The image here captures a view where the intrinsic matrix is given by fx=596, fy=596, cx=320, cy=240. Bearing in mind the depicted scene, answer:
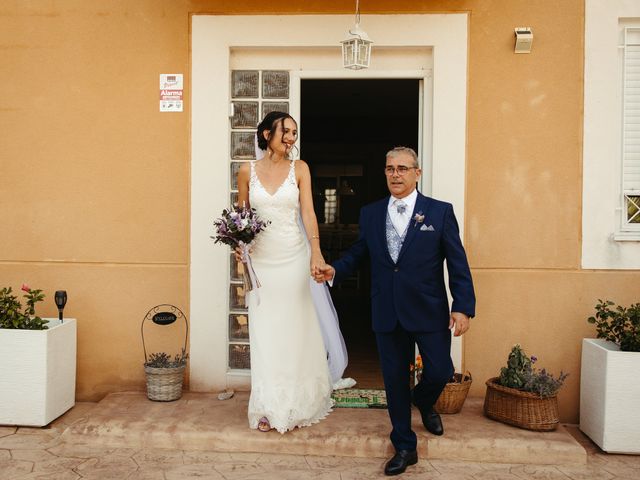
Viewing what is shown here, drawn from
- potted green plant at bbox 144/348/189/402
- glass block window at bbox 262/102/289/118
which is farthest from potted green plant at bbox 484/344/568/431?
glass block window at bbox 262/102/289/118

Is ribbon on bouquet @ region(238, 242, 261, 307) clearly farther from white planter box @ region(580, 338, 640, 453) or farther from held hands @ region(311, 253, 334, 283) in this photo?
white planter box @ region(580, 338, 640, 453)

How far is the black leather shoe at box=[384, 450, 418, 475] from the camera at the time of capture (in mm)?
3961

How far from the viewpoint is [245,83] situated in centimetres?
543

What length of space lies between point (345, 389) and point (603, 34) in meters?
3.81

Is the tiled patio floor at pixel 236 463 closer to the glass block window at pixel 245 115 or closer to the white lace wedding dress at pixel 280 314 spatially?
the white lace wedding dress at pixel 280 314

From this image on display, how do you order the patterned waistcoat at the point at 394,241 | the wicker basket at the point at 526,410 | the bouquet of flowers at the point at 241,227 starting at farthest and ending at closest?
the wicker basket at the point at 526,410 < the bouquet of flowers at the point at 241,227 < the patterned waistcoat at the point at 394,241

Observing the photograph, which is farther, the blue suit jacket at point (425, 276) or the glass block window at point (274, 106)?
the glass block window at point (274, 106)

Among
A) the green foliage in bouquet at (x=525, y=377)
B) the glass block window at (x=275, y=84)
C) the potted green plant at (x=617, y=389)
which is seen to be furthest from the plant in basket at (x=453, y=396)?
the glass block window at (x=275, y=84)

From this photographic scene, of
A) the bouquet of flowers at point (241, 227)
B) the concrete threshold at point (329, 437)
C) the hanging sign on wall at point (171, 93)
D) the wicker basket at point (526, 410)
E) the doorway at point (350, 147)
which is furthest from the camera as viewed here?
the doorway at point (350, 147)

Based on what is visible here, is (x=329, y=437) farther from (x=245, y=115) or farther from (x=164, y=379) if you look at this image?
(x=245, y=115)

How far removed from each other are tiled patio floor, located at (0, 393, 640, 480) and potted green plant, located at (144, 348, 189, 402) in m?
0.40

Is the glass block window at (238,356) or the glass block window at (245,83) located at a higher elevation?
the glass block window at (245,83)

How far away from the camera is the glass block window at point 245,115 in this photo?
Result: 17.7 ft

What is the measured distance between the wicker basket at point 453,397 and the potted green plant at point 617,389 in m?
0.96
